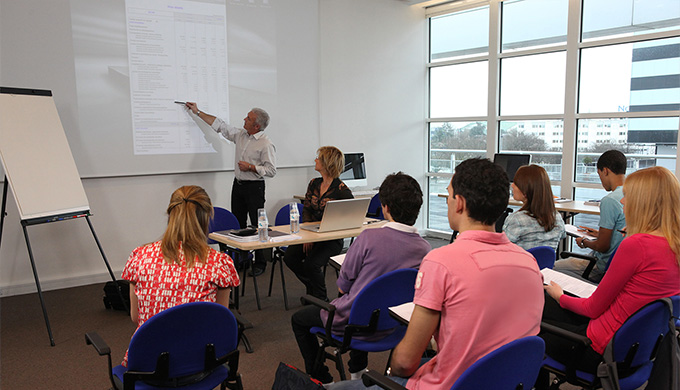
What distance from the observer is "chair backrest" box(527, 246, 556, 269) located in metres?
2.88

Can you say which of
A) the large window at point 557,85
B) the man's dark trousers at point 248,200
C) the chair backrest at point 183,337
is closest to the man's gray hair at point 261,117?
the man's dark trousers at point 248,200

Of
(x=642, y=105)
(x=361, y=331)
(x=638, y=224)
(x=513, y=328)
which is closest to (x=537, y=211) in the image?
(x=638, y=224)

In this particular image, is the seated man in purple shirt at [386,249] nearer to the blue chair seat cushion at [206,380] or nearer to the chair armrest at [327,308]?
the chair armrest at [327,308]

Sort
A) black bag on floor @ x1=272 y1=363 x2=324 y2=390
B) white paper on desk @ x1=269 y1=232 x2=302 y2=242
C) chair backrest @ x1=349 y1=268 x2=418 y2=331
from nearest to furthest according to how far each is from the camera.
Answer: black bag on floor @ x1=272 y1=363 x2=324 y2=390, chair backrest @ x1=349 y1=268 x2=418 y2=331, white paper on desk @ x1=269 y1=232 x2=302 y2=242

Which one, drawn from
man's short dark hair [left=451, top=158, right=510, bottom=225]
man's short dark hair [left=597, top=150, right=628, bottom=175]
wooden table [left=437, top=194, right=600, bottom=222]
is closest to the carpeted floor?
man's short dark hair [left=451, top=158, right=510, bottom=225]

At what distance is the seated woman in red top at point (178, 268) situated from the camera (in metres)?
2.10

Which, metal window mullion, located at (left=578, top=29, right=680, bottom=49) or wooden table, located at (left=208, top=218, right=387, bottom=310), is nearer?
wooden table, located at (left=208, top=218, right=387, bottom=310)

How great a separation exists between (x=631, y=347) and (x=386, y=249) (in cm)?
109

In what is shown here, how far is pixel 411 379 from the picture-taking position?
66.3 inches

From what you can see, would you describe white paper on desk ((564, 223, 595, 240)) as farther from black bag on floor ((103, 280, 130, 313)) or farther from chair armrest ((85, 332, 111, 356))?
black bag on floor ((103, 280, 130, 313))

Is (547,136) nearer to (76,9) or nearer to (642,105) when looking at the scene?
(642,105)

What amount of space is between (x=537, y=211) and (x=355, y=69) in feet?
13.4

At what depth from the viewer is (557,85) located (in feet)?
20.3

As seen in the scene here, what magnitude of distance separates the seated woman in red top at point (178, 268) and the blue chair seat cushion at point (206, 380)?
0.05 m
